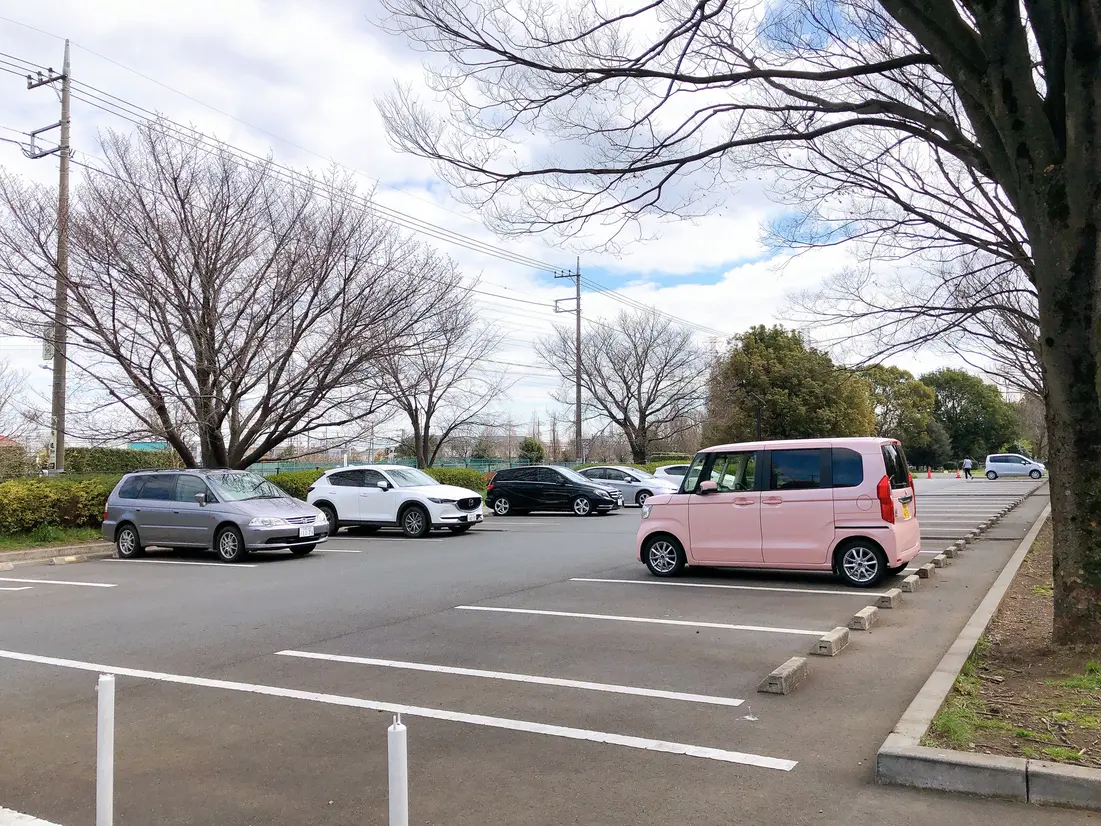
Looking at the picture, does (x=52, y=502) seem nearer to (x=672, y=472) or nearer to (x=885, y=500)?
(x=885, y=500)

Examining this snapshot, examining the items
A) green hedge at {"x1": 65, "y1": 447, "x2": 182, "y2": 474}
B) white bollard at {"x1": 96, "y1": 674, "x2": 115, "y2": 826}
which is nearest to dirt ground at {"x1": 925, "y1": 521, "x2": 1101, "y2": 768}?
white bollard at {"x1": 96, "y1": 674, "x2": 115, "y2": 826}

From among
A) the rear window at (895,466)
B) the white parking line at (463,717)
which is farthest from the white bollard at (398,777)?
the rear window at (895,466)

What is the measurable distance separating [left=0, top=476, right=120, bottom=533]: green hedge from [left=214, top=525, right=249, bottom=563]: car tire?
15.2 ft

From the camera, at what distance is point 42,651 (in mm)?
7953

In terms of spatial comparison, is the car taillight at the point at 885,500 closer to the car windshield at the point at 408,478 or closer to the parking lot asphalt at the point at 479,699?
the parking lot asphalt at the point at 479,699

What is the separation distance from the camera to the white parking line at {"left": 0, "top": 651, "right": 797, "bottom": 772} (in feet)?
15.8

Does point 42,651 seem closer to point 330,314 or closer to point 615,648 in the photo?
point 615,648

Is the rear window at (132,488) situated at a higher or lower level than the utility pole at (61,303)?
lower

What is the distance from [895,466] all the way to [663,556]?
126 inches

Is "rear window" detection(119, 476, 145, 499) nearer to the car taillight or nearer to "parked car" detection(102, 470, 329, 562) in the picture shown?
"parked car" detection(102, 470, 329, 562)

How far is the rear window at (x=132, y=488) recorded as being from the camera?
16.1 metres

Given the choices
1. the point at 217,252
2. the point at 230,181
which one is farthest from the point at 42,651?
the point at 230,181

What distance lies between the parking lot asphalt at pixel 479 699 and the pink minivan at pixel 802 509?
421mm

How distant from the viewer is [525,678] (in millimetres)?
6539
